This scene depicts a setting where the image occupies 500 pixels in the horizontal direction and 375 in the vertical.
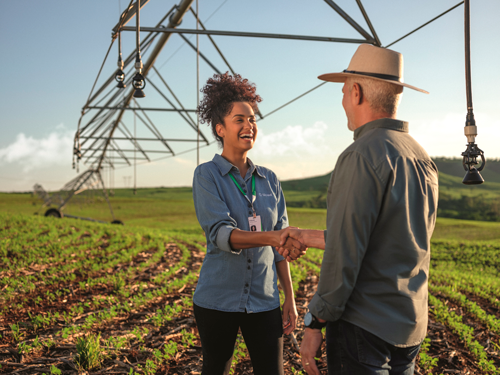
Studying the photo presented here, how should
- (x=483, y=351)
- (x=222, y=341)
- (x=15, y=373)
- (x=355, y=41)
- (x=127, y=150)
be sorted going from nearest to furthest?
(x=222, y=341) < (x=15, y=373) < (x=483, y=351) < (x=355, y=41) < (x=127, y=150)

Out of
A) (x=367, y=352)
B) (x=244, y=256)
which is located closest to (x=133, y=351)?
(x=244, y=256)

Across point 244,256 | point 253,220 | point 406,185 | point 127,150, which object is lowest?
point 244,256

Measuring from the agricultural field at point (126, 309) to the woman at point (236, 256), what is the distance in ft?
4.55

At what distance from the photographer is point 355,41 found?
468cm

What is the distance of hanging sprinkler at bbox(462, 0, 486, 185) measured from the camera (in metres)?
3.00

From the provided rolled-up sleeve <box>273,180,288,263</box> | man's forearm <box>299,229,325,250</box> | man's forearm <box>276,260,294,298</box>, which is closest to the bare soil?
man's forearm <box>276,260,294,298</box>

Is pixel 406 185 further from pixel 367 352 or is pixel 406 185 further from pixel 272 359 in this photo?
pixel 272 359

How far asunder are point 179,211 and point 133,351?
79.7 feet

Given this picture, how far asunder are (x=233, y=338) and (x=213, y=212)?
73 centimetres

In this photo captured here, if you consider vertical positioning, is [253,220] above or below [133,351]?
above

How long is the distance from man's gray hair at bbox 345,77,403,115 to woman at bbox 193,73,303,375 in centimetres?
77

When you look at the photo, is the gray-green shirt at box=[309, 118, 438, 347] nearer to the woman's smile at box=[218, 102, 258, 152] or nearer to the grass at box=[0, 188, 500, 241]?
the woman's smile at box=[218, 102, 258, 152]

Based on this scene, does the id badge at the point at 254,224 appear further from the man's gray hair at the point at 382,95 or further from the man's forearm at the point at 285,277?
the man's gray hair at the point at 382,95

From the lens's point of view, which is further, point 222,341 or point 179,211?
point 179,211
